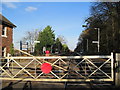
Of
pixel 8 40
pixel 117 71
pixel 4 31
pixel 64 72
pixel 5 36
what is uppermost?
pixel 4 31

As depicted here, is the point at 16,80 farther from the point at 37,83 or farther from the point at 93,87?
the point at 93,87

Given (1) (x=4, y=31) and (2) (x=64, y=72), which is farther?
(1) (x=4, y=31)

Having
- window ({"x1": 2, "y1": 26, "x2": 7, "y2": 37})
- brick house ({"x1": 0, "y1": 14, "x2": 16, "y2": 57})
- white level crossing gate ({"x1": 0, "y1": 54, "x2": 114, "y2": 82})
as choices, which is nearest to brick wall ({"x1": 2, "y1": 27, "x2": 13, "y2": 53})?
brick house ({"x1": 0, "y1": 14, "x2": 16, "y2": 57})

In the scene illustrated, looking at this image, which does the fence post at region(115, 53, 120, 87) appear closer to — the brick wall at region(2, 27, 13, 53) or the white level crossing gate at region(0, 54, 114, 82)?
the white level crossing gate at region(0, 54, 114, 82)

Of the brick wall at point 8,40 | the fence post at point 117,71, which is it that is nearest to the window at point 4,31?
the brick wall at point 8,40

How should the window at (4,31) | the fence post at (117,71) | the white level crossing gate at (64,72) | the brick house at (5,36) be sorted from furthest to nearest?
the window at (4,31) < the brick house at (5,36) < the white level crossing gate at (64,72) < the fence post at (117,71)

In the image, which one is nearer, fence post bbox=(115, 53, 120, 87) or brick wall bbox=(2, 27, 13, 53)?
fence post bbox=(115, 53, 120, 87)

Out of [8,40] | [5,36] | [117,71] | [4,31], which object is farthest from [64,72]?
[8,40]

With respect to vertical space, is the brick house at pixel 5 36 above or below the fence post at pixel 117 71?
above

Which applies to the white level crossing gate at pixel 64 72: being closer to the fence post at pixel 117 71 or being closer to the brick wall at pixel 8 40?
the fence post at pixel 117 71

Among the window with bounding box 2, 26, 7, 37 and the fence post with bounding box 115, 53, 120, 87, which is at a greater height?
the window with bounding box 2, 26, 7, 37

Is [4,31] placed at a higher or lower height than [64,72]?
higher

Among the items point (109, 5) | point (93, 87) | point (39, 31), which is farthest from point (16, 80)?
point (39, 31)

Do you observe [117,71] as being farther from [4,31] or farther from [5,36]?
[4,31]
